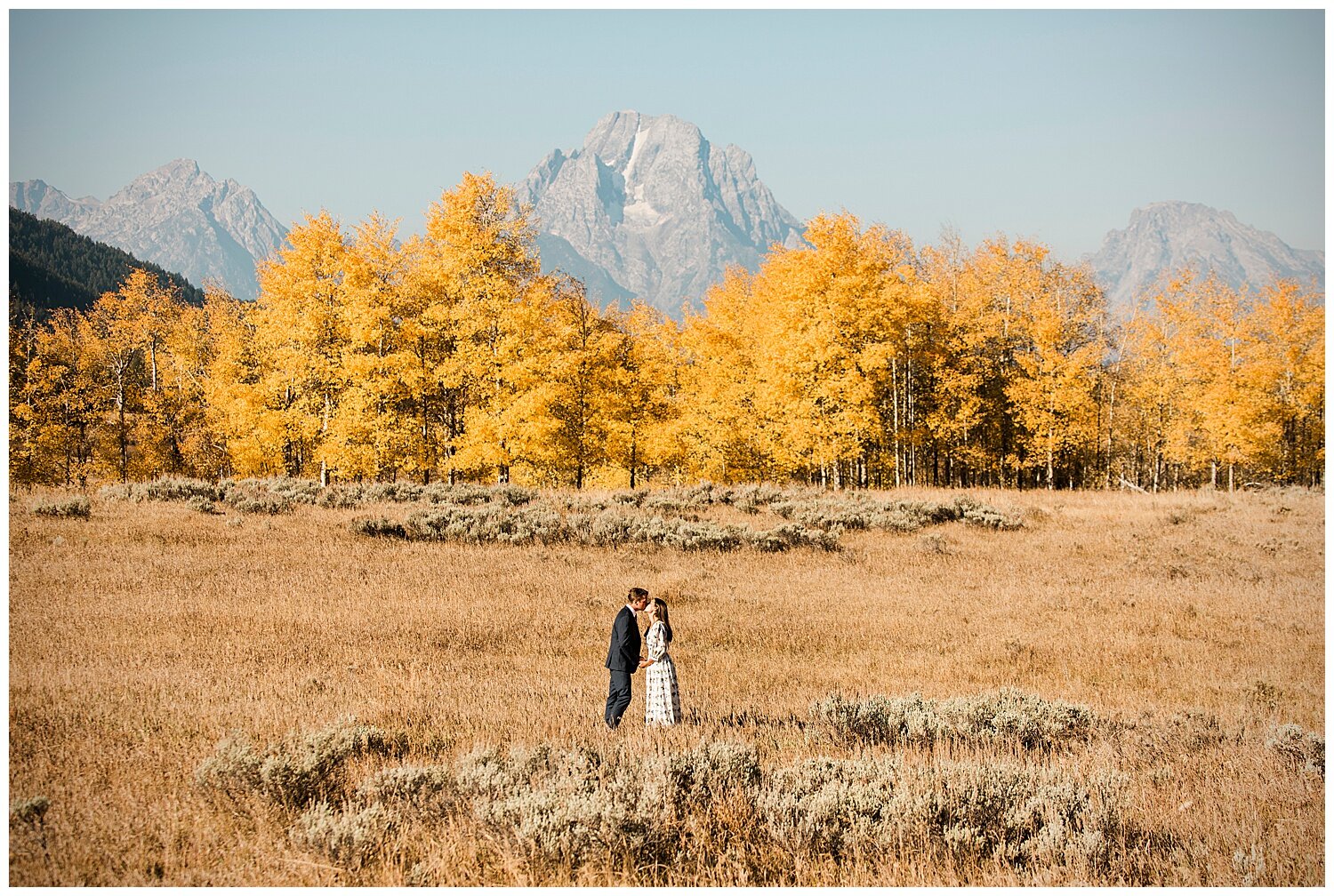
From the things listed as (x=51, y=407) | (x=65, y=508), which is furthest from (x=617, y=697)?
(x=51, y=407)

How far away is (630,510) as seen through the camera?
21.5 m

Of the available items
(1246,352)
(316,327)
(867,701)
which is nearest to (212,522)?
(316,327)

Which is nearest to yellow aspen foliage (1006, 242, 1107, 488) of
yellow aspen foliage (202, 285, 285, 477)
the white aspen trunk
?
the white aspen trunk

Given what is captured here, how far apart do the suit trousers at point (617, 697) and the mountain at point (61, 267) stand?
120642 mm

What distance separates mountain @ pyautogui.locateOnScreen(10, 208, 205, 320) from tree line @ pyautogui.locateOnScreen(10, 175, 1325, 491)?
8370 centimetres

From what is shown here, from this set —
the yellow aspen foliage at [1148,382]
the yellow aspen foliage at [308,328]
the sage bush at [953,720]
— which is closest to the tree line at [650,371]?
the yellow aspen foliage at [308,328]

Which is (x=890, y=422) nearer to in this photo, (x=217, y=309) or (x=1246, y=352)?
(x=1246, y=352)

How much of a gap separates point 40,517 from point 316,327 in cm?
987

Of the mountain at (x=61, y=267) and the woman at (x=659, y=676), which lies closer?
the woman at (x=659, y=676)

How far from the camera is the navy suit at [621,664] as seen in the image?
7.77 m

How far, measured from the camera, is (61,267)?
5157 inches

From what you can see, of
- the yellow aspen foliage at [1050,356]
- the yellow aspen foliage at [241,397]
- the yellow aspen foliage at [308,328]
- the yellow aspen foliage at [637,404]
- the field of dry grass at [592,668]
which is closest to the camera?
the field of dry grass at [592,668]

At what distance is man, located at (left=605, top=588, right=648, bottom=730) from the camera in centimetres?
777

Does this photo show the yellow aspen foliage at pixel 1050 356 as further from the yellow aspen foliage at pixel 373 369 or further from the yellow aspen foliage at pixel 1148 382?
the yellow aspen foliage at pixel 373 369
